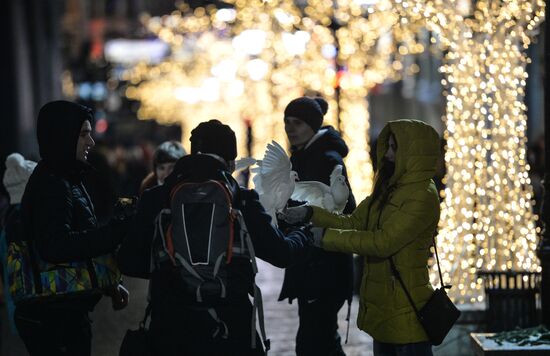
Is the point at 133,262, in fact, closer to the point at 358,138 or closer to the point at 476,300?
the point at 476,300

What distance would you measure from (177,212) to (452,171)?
5.33m

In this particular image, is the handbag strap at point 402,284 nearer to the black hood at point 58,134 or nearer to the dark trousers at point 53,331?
the dark trousers at point 53,331

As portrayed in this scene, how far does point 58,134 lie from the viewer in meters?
6.12

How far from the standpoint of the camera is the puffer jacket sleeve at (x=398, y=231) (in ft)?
19.8

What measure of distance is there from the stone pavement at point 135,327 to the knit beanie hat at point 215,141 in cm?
423

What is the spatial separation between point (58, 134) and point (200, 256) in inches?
49.1

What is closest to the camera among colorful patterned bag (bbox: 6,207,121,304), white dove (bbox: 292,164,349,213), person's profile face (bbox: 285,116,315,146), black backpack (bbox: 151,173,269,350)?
black backpack (bbox: 151,173,269,350)

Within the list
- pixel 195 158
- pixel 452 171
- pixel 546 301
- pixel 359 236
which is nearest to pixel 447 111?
pixel 452 171

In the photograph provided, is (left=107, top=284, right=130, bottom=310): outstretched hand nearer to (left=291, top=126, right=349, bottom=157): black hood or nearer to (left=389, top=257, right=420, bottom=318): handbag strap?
(left=389, top=257, right=420, bottom=318): handbag strap

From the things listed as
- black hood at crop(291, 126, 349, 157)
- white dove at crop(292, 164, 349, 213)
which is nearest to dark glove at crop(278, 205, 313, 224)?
white dove at crop(292, 164, 349, 213)

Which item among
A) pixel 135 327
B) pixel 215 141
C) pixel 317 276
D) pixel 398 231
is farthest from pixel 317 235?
pixel 135 327

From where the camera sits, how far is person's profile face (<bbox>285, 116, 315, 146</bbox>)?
326 inches

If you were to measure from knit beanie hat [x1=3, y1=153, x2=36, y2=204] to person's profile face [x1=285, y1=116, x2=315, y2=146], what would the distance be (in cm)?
178

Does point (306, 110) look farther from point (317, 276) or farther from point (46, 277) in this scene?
point (46, 277)
